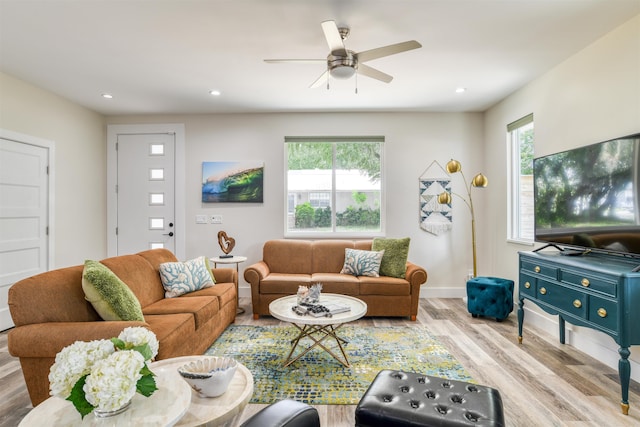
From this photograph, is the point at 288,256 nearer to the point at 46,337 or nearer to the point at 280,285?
the point at 280,285

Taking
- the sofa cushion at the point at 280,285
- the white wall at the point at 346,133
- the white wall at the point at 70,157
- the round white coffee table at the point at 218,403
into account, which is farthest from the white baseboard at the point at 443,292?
the white wall at the point at 70,157

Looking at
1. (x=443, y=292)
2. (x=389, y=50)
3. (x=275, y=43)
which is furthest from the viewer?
(x=443, y=292)

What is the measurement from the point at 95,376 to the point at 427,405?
1292 millimetres

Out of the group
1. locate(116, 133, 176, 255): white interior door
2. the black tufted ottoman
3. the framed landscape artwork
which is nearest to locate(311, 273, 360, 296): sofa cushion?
the framed landscape artwork

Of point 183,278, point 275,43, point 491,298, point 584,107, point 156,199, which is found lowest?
point 491,298

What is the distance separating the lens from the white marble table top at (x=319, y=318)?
8.14ft

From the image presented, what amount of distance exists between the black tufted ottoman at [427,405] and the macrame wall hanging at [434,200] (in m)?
3.41

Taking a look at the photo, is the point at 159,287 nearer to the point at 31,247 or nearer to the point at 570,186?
the point at 31,247

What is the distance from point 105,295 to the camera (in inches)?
84.1

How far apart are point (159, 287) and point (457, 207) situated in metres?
4.00

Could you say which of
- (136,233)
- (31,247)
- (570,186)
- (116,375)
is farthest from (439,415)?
(136,233)

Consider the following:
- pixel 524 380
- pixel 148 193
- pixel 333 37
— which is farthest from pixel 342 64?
pixel 148 193

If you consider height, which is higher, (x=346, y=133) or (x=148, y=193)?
(x=346, y=133)

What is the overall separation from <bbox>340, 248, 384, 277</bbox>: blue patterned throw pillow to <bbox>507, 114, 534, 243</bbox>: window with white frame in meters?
1.71
